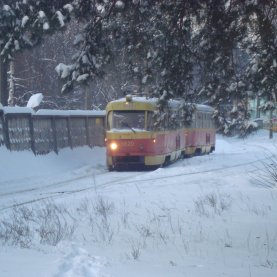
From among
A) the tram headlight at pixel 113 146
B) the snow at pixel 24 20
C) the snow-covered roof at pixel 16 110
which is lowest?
the tram headlight at pixel 113 146

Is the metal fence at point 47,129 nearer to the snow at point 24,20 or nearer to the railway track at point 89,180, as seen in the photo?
the railway track at point 89,180

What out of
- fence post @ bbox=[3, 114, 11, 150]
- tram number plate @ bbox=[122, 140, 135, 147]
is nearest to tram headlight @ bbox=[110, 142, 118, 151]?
tram number plate @ bbox=[122, 140, 135, 147]

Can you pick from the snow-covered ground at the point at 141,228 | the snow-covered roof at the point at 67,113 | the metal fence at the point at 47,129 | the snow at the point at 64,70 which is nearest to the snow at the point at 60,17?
the snow at the point at 64,70

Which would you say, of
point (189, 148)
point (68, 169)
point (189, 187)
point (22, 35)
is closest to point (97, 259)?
point (22, 35)

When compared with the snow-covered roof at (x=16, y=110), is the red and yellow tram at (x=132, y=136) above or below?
below

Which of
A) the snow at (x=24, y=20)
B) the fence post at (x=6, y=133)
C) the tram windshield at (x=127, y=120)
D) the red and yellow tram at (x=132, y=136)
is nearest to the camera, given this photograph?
the snow at (x=24, y=20)

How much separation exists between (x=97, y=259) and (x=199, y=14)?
4.44 m

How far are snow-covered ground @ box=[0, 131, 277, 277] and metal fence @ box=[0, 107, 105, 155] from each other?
2.59 meters

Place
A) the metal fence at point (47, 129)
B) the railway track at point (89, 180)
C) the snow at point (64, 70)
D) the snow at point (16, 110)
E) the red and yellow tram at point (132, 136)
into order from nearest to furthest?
the snow at point (64, 70) → the railway track at point (89, 180) → the snow at point (16, 110) → the metal fence at point (47, 129) → the red and yellow tram at point (132, 136)

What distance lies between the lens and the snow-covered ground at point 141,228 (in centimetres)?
660

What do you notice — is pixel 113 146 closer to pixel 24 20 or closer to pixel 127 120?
pixel 127 120

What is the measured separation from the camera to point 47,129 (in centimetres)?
2327

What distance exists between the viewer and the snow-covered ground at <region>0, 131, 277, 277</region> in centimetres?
660

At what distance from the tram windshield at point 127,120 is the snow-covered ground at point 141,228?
469cm
